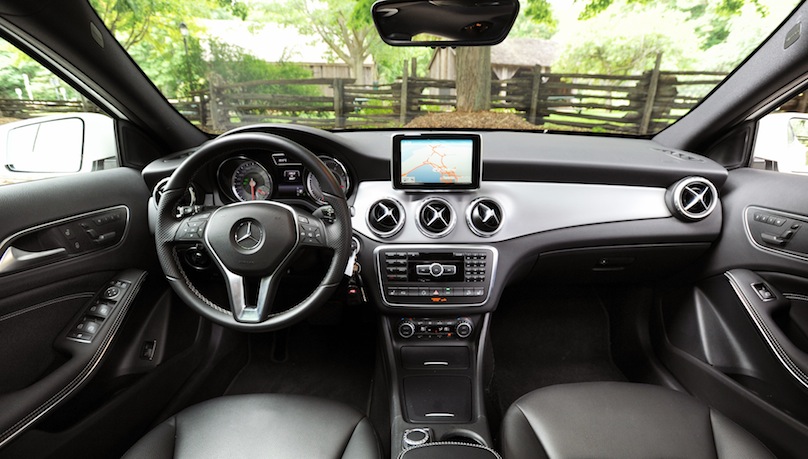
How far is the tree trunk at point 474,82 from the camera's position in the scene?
2.77m

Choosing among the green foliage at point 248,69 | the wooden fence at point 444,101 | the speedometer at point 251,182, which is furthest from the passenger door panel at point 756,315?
the green foliage at point 248,69

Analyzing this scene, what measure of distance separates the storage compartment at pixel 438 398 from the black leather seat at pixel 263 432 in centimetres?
56

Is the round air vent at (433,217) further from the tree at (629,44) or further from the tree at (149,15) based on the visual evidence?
the tree at (629,44)

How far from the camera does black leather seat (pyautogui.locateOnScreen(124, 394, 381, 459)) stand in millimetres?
1325

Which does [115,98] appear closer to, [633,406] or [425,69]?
[425,69]

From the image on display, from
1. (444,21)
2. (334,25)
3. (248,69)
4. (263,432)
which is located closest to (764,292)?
(444,21)

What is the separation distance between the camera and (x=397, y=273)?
1989 mm

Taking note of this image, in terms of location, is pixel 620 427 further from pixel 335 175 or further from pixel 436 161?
pixel 335 175

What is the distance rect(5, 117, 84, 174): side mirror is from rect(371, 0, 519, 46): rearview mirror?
4.60 feet

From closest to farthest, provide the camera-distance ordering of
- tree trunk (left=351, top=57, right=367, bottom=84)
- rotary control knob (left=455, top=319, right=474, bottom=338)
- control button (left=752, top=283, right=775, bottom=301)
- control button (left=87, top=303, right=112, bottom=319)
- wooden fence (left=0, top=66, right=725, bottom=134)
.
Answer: control button (left=87, top=303, right=112, bottom=319) < control button (left=752, top=283, right=775, bottom=301) < rotary control knob (left=455, top=319, right=474, bottom=338) < wooden fence (left=0, top=66, right=725, bottom=134) < tree trunk (left=351, top=57, right=367, bottom=84)

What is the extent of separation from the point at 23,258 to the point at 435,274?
1.48m

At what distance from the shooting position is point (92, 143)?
1.99 meters

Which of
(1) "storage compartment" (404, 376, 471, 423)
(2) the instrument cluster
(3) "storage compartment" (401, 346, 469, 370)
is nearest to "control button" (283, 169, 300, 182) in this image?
(2) the instrument cluster

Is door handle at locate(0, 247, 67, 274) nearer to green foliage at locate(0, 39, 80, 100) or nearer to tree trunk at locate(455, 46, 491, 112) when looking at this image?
green foliage at locate(0, 39, 80, 100)
